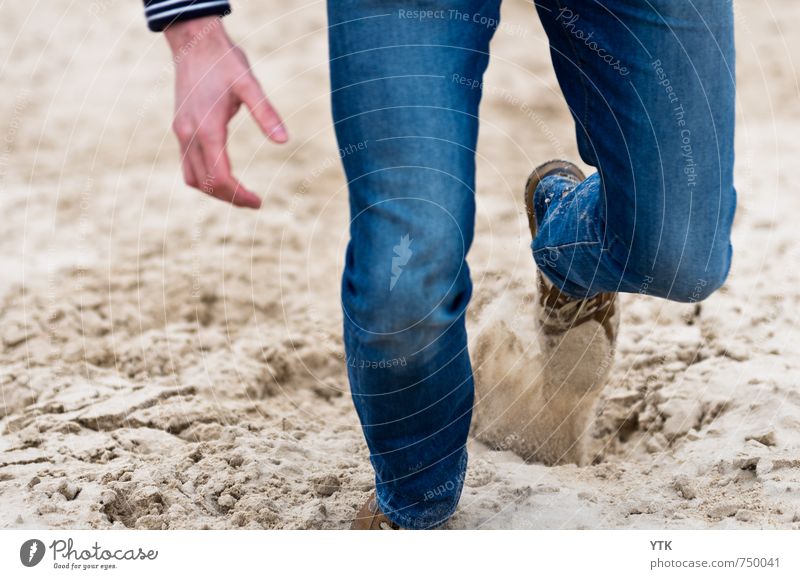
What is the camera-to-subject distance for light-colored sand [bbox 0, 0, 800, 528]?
6.61 ft

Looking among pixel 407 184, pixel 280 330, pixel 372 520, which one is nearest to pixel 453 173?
pixel 407 184

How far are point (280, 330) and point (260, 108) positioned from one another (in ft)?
4.37

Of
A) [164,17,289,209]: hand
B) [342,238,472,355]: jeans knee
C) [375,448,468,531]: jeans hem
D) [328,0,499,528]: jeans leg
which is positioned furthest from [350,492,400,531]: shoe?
[164,17,289,209]: hand

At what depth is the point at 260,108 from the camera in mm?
1577

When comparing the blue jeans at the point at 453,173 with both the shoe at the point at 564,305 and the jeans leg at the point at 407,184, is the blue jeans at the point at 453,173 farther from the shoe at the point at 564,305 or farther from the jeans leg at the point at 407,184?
the shoe at the point at 564,305

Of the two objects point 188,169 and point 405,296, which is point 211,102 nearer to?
point 188,169

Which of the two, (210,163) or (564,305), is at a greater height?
(210,163)

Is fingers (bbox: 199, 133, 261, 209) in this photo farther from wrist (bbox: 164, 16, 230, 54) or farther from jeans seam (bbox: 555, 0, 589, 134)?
jeans seam (bbox: 555, 0, 589, 134)

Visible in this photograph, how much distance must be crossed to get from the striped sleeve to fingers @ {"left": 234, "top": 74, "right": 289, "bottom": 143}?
0.46ft

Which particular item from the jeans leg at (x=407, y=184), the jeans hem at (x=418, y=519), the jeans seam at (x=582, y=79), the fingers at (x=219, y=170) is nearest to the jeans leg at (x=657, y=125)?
the jeans seam at (x=582, y=79)

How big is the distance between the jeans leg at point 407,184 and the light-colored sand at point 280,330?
18.9 inches

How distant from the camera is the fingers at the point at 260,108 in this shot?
61.4 inches

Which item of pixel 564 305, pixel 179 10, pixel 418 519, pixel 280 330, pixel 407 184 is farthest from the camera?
pixel 280 330
